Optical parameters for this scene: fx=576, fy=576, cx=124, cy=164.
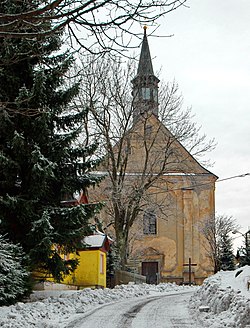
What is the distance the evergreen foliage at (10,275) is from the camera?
50.4 ft

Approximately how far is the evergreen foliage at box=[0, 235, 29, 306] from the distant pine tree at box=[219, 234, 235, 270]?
30.4 metres

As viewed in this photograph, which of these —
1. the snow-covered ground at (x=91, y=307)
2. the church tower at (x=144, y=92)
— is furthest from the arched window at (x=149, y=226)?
the snow-covered ground at (x=91, y=307)

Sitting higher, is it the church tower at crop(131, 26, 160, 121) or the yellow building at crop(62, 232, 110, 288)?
the church tower at crop(131, 26, 160, 121)

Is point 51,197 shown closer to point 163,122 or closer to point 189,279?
point 163,122

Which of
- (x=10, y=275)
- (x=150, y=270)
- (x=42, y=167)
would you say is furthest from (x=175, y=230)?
(x=10, y=275)

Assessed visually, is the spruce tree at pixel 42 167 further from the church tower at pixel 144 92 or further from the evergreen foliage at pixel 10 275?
Result: the church tower at pixel 144 92

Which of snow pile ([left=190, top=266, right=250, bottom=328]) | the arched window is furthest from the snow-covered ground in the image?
the arched window

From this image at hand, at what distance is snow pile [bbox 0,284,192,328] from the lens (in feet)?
43.0

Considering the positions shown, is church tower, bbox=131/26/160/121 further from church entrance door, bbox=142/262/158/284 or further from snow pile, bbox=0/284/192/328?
church entrance door, bbox=142/262/158/284

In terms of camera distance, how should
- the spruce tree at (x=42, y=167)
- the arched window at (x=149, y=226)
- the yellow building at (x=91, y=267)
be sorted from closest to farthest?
the spruce tree at (x=42, y=167)
the yellow building at (x=91, y=267)
the arched window at (x=149, y=226)

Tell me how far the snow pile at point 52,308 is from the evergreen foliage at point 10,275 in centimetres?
43

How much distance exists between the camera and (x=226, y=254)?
149 feet

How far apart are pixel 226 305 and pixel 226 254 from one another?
3215cm

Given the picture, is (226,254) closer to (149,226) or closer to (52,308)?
(149,226)
